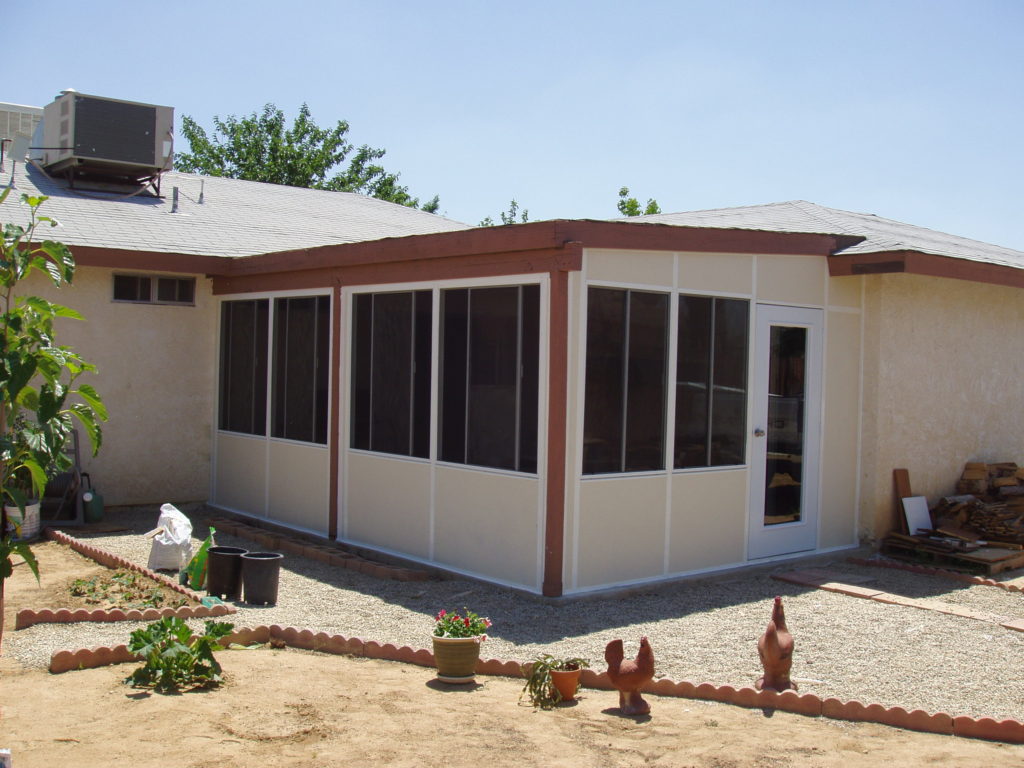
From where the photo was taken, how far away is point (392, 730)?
493 centimetres

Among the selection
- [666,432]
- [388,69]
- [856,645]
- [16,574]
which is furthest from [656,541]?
[388,69]

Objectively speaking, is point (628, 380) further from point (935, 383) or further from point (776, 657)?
point (935, 383)

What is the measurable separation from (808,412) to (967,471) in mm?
2703

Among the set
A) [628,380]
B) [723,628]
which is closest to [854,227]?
[628,380]

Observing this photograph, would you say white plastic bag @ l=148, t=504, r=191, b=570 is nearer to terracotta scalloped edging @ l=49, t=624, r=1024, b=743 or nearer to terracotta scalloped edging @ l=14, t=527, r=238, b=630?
terracotta scalloped edging @ l=14, t=527, r=238, b=630

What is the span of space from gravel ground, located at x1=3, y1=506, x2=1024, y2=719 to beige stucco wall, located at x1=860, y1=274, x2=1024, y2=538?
153cm

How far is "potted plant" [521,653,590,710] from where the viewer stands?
546 centimetres

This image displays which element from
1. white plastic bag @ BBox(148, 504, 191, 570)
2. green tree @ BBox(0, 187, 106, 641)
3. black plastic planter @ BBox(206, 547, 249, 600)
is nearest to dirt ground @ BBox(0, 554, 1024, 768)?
green tree @ BBox(0, 187, 106, 641)

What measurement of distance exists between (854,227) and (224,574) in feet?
25.7

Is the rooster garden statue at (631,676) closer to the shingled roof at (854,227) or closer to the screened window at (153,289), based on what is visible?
the shingled roof at (854,227)

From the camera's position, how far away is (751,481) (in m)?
9.19

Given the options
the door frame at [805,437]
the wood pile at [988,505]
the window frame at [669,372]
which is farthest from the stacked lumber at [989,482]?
the window frame at [669,372]

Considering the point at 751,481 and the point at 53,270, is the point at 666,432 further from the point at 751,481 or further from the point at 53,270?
the point at 53,270

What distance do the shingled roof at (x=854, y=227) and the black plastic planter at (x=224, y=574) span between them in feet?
15.8
